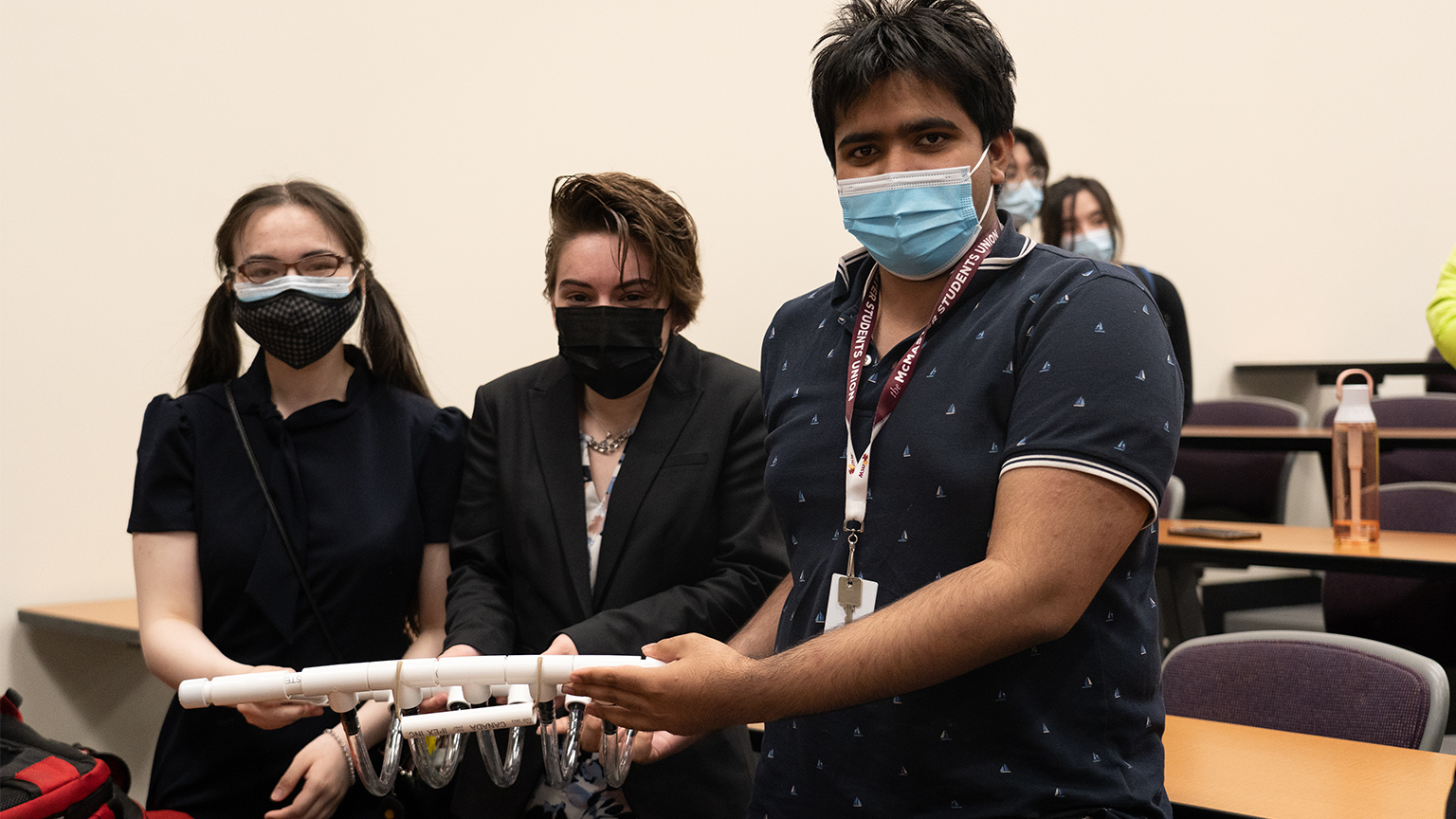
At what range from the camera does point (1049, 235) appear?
13.6 feet

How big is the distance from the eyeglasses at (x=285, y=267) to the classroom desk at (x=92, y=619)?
1.12 meters

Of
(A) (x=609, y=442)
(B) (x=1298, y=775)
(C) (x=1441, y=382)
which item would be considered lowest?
(C) (x=1441, y=382)

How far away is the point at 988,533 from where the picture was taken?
3.93ft

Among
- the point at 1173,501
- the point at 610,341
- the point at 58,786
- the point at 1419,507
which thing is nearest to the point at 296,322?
the point at 610,341

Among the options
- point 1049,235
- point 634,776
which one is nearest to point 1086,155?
point 1049,235

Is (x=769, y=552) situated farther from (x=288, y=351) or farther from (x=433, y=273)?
(x=433, y=273)

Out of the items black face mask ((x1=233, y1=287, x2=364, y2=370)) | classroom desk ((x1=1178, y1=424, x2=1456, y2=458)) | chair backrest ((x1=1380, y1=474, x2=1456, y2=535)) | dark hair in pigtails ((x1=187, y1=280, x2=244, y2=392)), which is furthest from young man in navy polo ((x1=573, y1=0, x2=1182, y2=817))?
classroom desk ((x1=1178, y1=424, x2=1456, y2=458))

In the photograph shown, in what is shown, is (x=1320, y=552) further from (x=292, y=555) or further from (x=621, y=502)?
(x=292, y=555)

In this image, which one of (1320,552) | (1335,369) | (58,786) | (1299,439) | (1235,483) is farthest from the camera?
(1335,369)

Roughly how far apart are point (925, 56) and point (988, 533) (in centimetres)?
53

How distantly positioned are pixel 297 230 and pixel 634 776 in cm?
110

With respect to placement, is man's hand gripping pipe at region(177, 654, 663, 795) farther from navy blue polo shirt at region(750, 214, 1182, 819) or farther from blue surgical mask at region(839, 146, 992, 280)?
blue surgical mask at region(839, 146, 992, 280)

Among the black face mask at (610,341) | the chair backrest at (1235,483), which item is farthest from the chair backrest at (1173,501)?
the black face mask at (610,341)

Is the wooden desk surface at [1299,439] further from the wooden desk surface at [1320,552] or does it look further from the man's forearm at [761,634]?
the man's forearm at [761,634]
